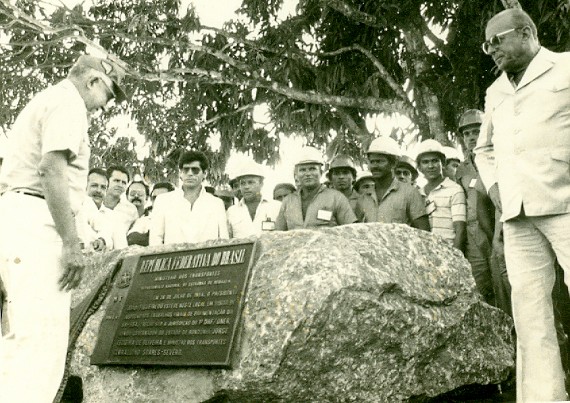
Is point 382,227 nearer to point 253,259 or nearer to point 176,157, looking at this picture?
point 253,259

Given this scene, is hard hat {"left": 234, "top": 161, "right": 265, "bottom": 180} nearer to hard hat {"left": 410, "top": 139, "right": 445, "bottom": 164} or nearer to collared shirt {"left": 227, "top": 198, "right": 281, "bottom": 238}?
collared shirt {"left": 227, "top": 198, "right": 281, "bottom": 238}

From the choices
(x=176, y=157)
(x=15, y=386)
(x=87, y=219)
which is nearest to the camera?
(x=15, y=386)

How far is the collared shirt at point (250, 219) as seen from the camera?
482cm

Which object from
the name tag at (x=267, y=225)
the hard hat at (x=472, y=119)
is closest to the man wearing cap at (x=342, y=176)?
the name tag at (x=267, y=225)

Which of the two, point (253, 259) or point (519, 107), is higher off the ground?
point (519, 107)

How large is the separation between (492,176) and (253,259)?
4.35 ft

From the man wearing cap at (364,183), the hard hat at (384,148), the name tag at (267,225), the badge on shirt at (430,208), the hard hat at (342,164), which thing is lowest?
the name tag at (267,225)

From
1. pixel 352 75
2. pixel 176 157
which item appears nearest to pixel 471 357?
pixel 352 75

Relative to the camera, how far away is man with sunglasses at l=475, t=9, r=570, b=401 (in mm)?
2785

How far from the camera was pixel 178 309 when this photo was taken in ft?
11.1

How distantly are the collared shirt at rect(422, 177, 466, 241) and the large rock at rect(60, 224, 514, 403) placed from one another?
1122 mm

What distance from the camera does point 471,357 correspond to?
11.1ft

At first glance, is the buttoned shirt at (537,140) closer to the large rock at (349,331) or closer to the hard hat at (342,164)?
the large rock at (349,331)

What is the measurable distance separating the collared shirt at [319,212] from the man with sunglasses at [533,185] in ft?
5.11
